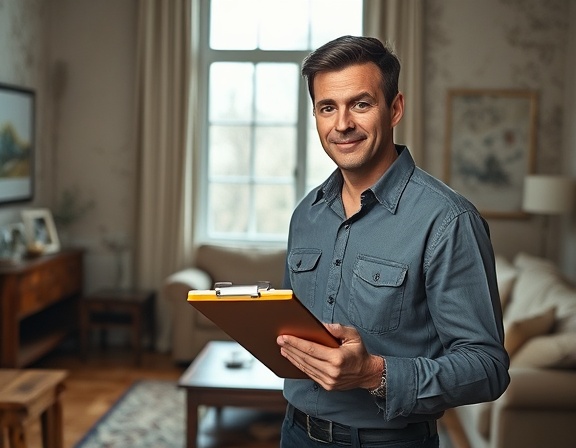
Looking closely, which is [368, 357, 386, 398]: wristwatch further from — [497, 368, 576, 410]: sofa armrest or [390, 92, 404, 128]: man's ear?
[497, 368, 576, 410]: sofa armrest

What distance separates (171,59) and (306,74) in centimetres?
436

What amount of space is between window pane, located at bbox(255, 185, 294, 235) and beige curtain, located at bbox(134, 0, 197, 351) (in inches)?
23.3

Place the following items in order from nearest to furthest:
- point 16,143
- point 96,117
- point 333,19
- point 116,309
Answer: point 16,143 → point 116,309 → point 333,19 → point 96,117

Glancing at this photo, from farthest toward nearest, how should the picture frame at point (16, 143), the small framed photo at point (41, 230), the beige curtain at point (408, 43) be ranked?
the beige curtain at point (408, 43) → the small framed photo at point (41, 230) → the picture frame at point (16, 143)

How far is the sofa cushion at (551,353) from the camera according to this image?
120 inches

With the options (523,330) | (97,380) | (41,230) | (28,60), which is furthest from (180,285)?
(523,330)

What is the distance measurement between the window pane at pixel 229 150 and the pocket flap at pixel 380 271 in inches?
179

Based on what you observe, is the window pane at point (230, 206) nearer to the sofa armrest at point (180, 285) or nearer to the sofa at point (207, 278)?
the sofa at point (207, 278)

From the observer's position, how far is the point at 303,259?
5.55 feet

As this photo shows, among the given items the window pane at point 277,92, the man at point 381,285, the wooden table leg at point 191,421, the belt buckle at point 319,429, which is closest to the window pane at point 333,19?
the window pane at point 277,92

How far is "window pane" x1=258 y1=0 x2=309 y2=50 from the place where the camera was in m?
5.91

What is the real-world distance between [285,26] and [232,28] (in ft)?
1.39

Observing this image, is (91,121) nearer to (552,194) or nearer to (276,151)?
(276,151)

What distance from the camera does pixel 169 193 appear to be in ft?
19.1
